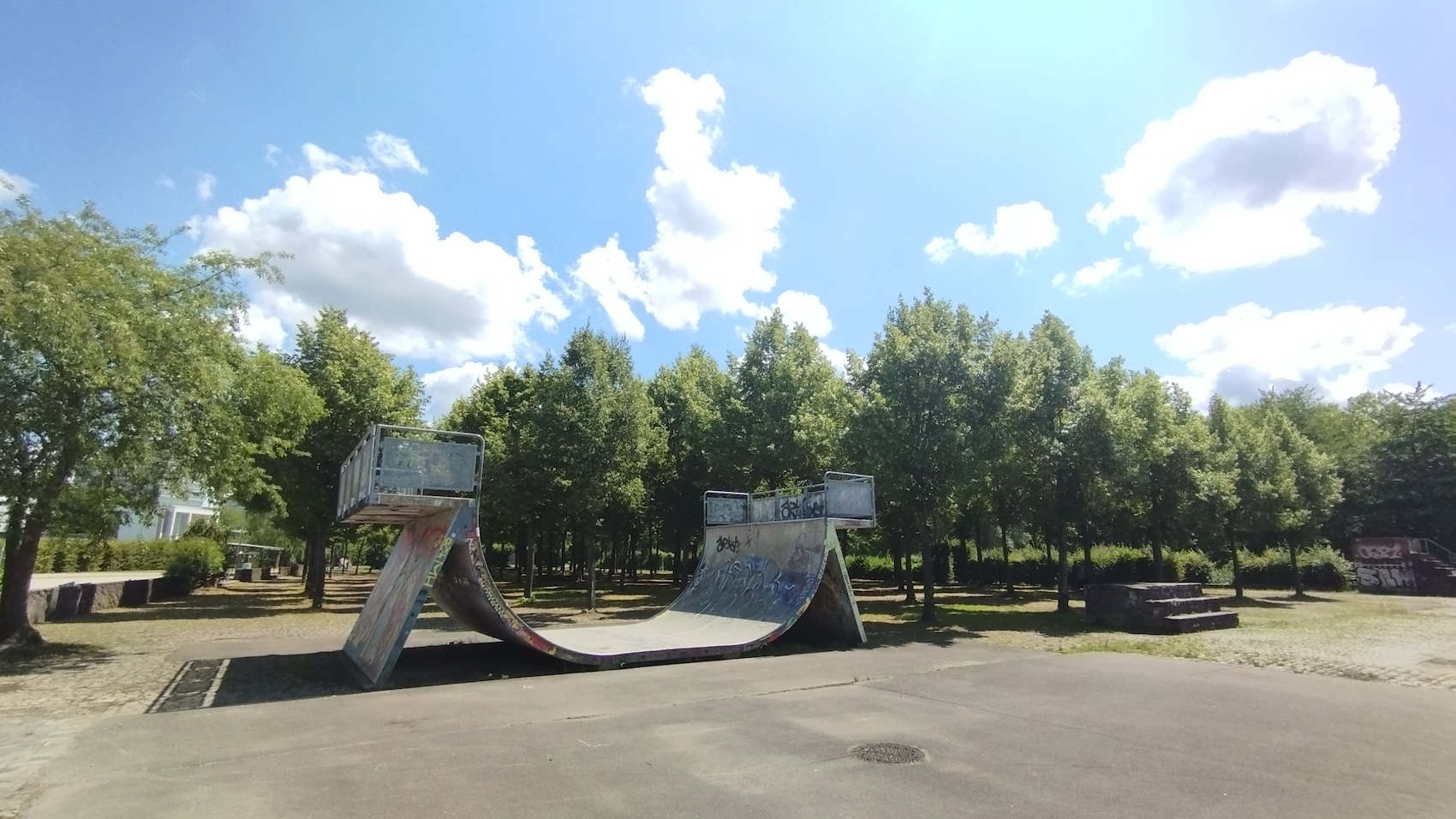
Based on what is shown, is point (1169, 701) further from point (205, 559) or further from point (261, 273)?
point (205, 559)

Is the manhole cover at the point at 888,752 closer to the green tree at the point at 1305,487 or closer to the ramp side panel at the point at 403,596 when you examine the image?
the ramp side panel at the point at 403,596

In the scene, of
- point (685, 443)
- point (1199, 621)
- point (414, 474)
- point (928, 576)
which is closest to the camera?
point (414, 474)

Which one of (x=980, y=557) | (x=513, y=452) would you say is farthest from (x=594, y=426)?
(x=980, y=557)

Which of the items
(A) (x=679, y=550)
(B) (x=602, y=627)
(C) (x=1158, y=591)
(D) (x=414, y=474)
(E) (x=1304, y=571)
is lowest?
(B) (x=602, y=627)

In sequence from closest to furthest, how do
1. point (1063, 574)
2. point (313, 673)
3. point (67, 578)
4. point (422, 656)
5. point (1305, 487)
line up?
point (313, 673)
point (422, 656)
point (1063, 574)
point (67, 578)
point (1305, 487)


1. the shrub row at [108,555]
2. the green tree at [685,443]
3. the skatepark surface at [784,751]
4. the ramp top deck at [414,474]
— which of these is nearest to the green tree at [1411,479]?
the green tree at [685,443]

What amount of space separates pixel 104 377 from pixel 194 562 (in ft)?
→ 88.9

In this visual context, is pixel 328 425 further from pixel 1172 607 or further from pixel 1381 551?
pixel 1381 551

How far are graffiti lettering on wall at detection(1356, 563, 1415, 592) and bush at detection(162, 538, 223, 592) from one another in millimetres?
53595

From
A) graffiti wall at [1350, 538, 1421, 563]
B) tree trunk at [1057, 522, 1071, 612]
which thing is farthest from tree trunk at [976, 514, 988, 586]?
graffiti wall at [1350, 538, 1421, 563]

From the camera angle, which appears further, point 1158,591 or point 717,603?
point 1158,591

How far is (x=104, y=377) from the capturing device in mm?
13133

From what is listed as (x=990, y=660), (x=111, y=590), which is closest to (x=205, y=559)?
(x=111, y=590)

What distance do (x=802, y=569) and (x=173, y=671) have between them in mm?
11918
